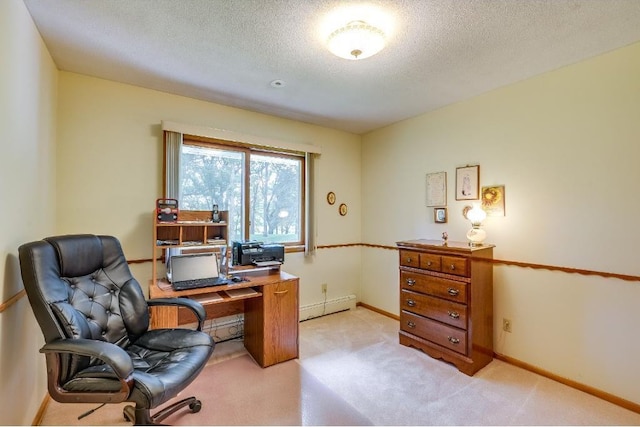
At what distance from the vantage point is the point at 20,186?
63.9 inches

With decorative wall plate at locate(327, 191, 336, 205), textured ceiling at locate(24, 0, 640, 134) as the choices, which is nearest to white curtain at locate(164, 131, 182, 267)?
textured ceiling at locate(24, 0, 640, 134)

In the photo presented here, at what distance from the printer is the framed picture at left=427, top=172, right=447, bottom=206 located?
1.74 metres

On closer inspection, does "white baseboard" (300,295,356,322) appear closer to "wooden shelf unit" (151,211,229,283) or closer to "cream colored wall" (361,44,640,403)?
"wooden shelf unit" (151,211,229,283)

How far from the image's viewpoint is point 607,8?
5.37 ft

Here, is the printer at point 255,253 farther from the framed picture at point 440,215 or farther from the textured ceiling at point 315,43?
the framed picture at point 440,215

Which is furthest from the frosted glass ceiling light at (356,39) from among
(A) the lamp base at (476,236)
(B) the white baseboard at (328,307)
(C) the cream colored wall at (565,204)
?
(B) the white baseboard at (328,307)

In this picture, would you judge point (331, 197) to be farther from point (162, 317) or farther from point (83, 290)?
point (83, 290)

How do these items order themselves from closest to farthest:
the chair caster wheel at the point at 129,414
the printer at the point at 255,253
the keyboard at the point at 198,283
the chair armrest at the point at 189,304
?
1. the chair caster wheel at the point at 129,414
2. the chair armrest at the point at 189,304
3. the keyboard at the point at 198,283
4. the printer at the point at 255,253

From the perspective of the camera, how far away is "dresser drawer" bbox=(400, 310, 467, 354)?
249cm

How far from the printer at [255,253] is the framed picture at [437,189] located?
174 cm

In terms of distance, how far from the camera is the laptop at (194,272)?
2.45 m

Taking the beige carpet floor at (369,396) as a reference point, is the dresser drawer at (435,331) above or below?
above

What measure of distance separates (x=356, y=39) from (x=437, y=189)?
198 centimetres

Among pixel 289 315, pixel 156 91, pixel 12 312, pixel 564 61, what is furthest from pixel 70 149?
pixel 564 61
